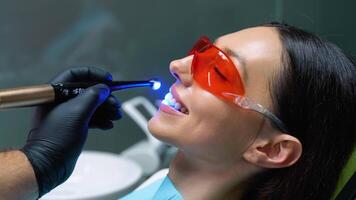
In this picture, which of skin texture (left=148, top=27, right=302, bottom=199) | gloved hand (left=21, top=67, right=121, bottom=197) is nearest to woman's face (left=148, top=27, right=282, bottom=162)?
skin texture (left=148, top=27, right=302, bottom=199)

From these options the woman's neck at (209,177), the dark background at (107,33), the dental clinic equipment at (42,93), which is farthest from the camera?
the dark background at (107,33)

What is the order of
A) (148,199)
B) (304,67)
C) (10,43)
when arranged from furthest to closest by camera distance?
(10,43) → (148,199) → (304,67)

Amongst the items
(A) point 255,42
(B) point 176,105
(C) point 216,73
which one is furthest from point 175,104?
(A) point 255,42

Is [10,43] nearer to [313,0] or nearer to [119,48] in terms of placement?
Answer: [119,48]

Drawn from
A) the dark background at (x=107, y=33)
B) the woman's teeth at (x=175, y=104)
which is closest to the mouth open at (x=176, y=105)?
the woman's teeth at (x=175, y=104)

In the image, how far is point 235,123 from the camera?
110 cm

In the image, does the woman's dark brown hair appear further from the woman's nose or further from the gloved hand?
the gloved hand

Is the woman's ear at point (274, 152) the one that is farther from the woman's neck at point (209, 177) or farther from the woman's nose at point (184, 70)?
the woman's nose at point (184, 70)

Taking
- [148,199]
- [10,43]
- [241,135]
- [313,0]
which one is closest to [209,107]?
[241,135]

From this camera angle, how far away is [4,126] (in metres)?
2.40

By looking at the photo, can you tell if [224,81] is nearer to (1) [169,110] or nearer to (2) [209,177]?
(1) [169,110]

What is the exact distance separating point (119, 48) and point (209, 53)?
4.41 ft

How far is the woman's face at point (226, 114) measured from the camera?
1.09 m

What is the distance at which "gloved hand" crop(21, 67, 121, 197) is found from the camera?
1091mm
